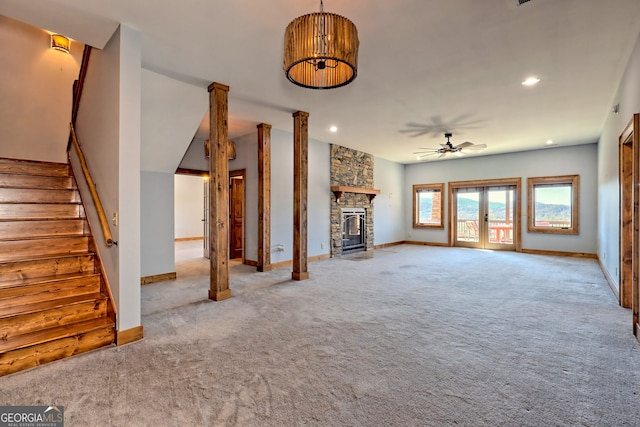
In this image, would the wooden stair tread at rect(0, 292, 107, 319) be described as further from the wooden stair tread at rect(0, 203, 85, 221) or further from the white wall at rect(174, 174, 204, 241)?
the white wall at rect(174, 174, 204, 241)

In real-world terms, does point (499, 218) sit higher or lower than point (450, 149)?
lower

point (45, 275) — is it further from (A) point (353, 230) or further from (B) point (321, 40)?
(A) point (353, 230)

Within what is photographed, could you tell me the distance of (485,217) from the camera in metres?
8.98

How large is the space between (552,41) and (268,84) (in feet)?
10.2

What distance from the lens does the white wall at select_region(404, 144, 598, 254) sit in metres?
7.41

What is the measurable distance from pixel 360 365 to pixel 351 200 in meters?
6.03

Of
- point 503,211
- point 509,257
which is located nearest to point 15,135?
point 509,257

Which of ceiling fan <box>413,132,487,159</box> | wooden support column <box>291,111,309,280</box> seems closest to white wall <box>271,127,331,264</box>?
wooden support column <box>291,111,309,280</box>

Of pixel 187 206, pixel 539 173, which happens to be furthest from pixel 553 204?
pixel 187 206

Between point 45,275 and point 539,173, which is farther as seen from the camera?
point 539,173

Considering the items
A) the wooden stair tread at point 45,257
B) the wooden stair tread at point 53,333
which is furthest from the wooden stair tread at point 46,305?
the wooden stair tread at point 45,257

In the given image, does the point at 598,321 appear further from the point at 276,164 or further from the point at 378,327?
the point at 276,164

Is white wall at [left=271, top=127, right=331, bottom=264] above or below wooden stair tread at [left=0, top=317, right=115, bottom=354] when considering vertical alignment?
above

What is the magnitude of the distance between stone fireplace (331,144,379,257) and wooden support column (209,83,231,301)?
12.5 ft
